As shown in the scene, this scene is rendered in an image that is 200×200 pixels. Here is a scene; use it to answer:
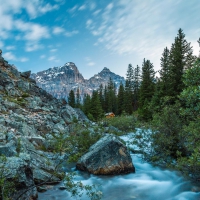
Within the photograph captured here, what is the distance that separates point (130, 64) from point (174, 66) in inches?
1821

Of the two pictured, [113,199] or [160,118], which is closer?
[113,199]

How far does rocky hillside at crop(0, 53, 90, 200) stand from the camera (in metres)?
5.52

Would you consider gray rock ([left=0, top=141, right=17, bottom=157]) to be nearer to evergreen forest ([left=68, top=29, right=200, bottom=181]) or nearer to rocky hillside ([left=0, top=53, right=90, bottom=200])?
rocky hillside ([left=0, top=53, right=90, bottom=200])

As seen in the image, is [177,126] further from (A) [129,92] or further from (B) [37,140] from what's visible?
(A) [129,92]

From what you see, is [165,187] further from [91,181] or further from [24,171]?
[24,171]

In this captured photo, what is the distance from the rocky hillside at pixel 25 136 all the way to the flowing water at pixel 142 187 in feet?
3.90

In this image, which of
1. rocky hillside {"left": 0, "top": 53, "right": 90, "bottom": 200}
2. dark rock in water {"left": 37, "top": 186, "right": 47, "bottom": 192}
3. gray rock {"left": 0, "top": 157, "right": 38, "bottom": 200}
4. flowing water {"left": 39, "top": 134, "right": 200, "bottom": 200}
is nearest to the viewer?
gray rock {"left": 0, "top": 157, "right": 38, "bottom": 200}

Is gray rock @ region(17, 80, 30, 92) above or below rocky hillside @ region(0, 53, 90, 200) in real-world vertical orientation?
above

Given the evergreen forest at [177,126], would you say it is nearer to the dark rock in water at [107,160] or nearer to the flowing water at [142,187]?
the flowing water at [142,187]

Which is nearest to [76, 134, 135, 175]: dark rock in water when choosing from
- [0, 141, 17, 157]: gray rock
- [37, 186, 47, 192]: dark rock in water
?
[37, 186, 47, 192]: dark rock in water

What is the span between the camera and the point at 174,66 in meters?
25.7

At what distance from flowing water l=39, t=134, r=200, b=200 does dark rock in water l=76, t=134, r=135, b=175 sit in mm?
298

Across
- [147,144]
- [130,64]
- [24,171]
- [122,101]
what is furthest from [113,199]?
[130,64]

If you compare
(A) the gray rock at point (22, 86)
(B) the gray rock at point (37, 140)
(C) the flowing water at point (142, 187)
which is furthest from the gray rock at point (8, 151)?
(A) the gray rock at point (22, 86)
